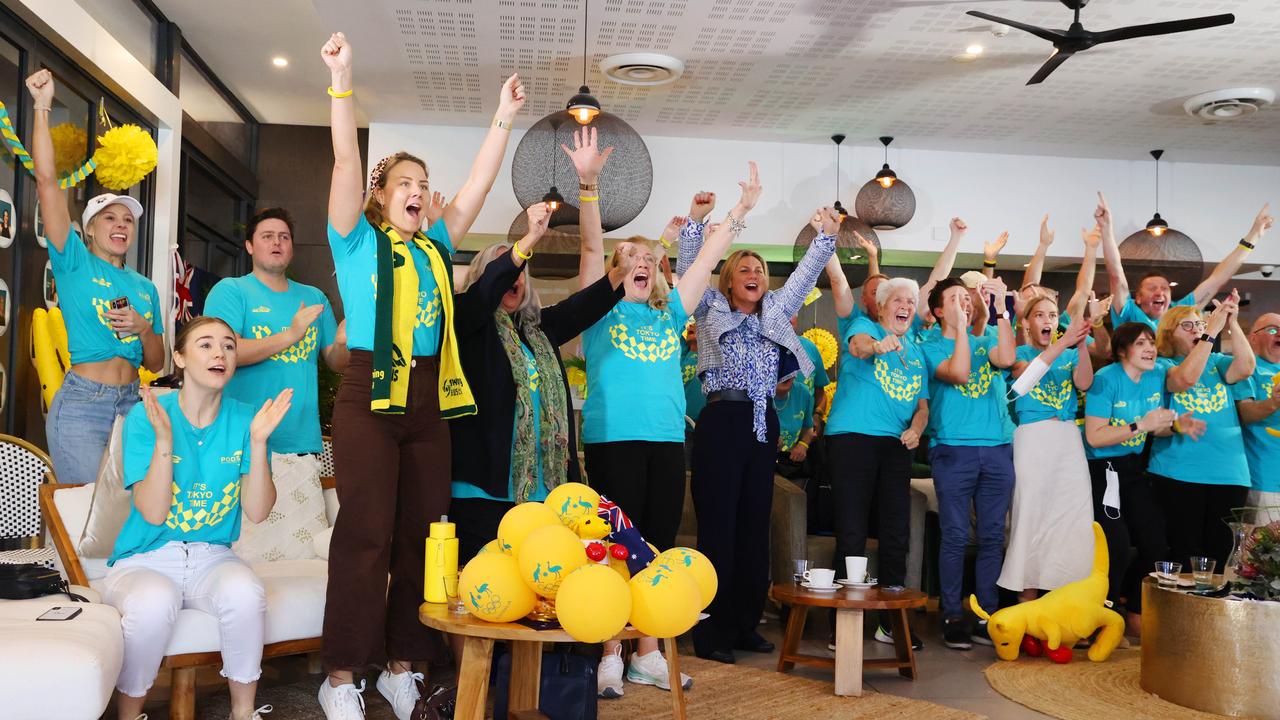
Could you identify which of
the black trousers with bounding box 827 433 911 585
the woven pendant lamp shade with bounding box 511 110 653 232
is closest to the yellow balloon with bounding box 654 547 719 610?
the black trousers with bounding box 827 433 911 585

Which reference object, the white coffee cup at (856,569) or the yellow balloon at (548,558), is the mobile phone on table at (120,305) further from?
the white coffee cup at (856,569)

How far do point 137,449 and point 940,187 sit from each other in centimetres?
604

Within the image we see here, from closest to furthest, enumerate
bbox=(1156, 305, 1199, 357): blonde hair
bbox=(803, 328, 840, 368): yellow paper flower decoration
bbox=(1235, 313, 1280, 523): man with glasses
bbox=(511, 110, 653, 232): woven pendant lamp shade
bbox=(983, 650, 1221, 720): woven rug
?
bbox=(983, 650, 1221, 720): woven rug → bbox=(1235, 313, 1280, 523): man with glasses → bbox=(1156, 305, 1199, 357): blonde hair → bbox=(511, 110, 653, 232): woven pendant lamp shade → bbox=(803, 328, 840, 368): yellow paper flower decoration

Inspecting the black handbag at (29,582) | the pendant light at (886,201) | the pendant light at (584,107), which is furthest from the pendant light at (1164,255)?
the black handbag at (29,582)

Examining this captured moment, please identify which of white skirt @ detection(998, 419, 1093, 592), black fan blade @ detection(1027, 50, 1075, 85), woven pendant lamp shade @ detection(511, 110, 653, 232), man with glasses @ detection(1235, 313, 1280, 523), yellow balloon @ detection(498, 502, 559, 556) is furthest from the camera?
woven pendant lamp shade @ detection(511, 110, 653, 232)

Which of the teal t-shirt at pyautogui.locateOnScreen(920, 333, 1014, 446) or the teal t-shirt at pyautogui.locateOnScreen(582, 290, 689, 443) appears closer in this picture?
the teal t-shirt at pyautogui.locateOnScreen(582, 290, 689, 443)

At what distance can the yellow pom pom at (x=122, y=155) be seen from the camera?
448 cm

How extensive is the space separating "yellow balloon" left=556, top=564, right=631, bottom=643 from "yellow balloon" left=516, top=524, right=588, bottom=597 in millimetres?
59

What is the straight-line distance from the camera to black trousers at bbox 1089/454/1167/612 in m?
4.73

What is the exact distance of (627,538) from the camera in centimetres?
233

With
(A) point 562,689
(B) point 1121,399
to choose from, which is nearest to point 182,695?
(A) point 562,689

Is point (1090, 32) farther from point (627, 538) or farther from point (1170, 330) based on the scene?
point (627, 538)

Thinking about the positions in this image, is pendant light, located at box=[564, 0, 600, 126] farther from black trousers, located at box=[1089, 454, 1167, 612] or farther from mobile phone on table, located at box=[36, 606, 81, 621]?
mobile phone on table, located at box=[36, 606, 81, 621]

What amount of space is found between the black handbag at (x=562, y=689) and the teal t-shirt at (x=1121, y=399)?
3127 mm
